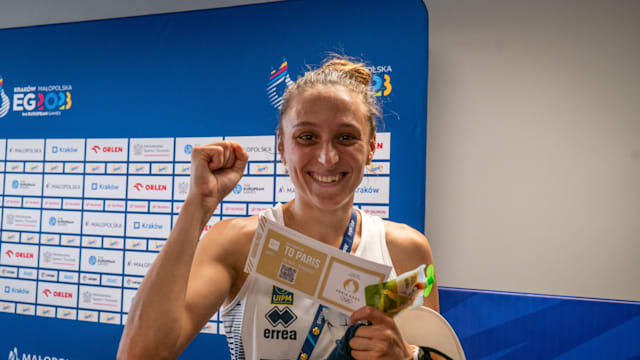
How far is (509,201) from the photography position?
2.22m

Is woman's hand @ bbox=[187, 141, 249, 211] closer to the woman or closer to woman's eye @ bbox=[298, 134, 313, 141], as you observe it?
the woman

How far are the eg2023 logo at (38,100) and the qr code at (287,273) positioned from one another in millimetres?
2550

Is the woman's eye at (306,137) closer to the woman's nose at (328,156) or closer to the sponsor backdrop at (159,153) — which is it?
the woman's nose at (328,156)

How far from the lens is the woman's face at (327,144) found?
995 millimetres

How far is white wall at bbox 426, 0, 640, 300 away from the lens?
2.11 metres

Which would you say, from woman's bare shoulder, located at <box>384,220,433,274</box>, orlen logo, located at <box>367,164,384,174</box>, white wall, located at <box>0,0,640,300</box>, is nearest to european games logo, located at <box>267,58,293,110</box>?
orlen logo, located at <box>367,164,384,174</box>

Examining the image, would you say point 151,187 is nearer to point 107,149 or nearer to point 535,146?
point 107,149

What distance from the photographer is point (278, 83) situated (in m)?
2.36

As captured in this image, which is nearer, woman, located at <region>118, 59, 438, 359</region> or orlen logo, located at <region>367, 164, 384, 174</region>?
woman, located at <region>118, 59, 438, 359</region>

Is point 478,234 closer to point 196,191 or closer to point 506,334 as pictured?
point 506,334

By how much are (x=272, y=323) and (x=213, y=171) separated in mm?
411

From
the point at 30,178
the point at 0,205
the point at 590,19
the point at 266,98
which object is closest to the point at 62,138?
the point at 30,178

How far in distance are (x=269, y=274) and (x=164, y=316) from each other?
21 centimetres

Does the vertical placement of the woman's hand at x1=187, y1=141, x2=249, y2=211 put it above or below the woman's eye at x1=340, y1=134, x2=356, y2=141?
below
